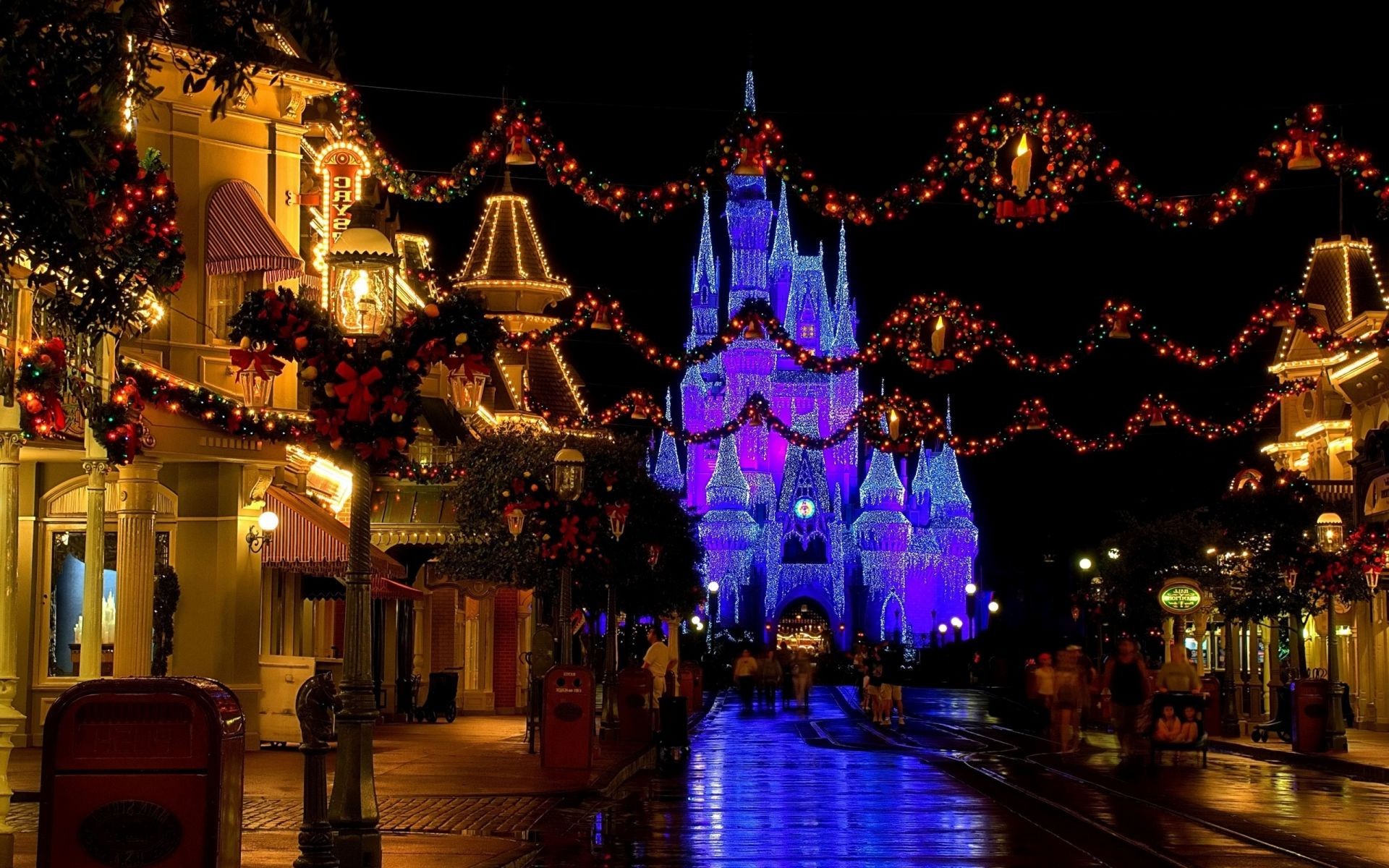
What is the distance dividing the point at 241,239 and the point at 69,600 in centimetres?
590

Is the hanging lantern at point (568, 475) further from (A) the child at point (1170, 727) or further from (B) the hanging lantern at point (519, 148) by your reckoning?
(A) the child at point (1170, 727)

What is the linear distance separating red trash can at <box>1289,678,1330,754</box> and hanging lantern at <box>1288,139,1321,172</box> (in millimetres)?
12341

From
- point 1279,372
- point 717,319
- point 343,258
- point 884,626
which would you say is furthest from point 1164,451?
point 343,258

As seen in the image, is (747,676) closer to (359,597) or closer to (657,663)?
(657,663)

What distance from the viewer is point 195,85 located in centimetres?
953

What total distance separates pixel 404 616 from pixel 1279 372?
2399cm

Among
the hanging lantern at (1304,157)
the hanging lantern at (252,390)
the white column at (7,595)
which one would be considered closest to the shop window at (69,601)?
the hanging lantern at (252,390)

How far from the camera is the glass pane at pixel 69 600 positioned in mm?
26703

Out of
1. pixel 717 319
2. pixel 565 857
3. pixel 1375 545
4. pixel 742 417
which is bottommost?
pixel 565 857

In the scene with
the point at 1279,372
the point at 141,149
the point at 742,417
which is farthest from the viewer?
the point at 1279,372

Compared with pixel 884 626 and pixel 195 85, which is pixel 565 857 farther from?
pixel 884 626

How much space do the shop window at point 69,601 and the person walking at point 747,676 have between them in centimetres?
2896

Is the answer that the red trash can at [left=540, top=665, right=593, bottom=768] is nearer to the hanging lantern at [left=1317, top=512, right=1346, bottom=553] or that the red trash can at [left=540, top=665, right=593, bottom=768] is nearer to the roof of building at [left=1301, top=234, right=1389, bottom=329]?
the hanging lantern at [left=1317, top=512, right=1346, bottom=553]

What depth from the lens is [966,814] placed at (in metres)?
19.2
